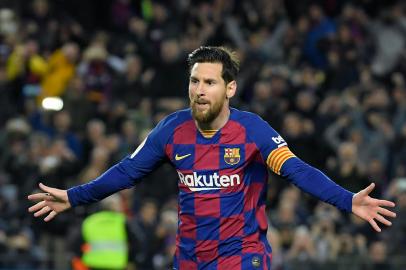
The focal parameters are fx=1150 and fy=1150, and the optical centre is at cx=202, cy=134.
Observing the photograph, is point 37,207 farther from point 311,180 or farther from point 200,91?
point 311,180

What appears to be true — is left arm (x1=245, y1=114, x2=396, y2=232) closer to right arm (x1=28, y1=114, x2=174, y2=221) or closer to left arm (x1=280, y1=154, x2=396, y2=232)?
left arm (x1=280, y1=154, x2=396, y2=232)

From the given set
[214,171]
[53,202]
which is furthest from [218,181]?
[53,202]

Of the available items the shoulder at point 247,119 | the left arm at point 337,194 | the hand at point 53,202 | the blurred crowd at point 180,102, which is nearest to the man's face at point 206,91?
the shoulder at point 247,119

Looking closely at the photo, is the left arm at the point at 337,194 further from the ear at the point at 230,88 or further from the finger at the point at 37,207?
the finger at the point at 37,207

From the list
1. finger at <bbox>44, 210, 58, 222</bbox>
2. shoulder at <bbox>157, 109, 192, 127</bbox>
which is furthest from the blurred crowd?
finger at <bbox>44, 210, 58, 222</bbox>

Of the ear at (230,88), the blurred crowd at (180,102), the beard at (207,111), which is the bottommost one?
the blurred crowd at (180,102)

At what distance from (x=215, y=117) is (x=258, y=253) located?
0.89 metres

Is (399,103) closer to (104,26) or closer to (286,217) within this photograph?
(286,217)

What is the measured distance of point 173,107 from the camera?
15930 mm

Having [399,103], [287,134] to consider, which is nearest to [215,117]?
[287,134]

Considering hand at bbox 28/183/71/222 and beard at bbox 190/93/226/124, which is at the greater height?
beard at bbox 190/93/226/124

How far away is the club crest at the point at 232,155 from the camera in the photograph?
720 cm

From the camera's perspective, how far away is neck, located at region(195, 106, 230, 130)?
23.9ft

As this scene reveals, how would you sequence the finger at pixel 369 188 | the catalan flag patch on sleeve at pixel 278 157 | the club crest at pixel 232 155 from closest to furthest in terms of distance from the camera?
the finger at pixel 369 188 < the catalan flag patch on sleeve at pixel 278 157 < the club crest at pixel 232 155
